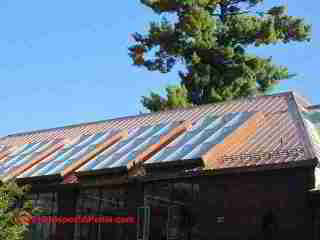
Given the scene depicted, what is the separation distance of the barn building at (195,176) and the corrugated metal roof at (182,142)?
0.05 metres

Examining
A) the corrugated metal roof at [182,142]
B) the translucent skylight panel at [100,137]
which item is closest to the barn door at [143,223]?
the corrugated metal roof at [182,142]


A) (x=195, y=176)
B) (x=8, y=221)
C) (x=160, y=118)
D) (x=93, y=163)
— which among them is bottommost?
(x=8, y=221)

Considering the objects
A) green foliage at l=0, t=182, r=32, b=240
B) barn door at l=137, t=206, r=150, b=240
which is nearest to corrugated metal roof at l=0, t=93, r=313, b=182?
barn door at l=137, t=206, r=150, b=240

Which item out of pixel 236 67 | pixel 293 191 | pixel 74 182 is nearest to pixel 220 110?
pixel 74 182

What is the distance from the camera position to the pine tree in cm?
4491

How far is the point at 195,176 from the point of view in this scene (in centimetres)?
2248

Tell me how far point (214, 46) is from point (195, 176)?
24.0m

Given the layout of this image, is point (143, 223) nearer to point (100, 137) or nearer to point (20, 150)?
point (100, 137)

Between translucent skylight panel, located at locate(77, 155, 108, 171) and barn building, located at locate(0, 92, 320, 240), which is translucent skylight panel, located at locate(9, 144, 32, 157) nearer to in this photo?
barn building, located at locate(0, 92, 320, 240)

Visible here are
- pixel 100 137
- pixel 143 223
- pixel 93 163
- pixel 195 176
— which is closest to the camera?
pixel 195 176

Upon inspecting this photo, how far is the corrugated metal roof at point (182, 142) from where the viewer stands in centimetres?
2278

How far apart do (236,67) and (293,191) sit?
25.2 m

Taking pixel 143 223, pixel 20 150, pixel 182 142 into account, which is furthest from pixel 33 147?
pixel 143 223

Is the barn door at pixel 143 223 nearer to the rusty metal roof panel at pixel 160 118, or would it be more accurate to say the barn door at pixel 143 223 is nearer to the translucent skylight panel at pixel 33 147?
the rusty metal roof panel at pixel 160 118
